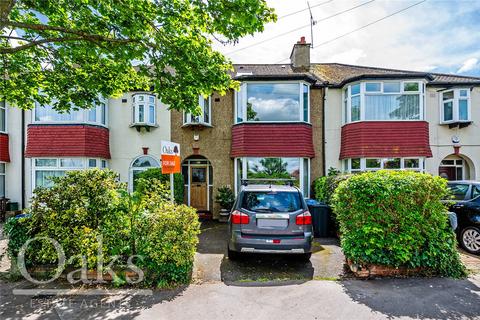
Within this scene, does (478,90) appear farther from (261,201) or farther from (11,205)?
(11,205)

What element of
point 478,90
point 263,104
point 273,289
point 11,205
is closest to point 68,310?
point 273,289

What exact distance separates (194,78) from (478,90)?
1330cm

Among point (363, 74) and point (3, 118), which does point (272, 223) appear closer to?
point (363, 74)

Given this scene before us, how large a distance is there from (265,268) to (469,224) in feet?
17.2

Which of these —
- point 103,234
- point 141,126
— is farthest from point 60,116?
point 103,234

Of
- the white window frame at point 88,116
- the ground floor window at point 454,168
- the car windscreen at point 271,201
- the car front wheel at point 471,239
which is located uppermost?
the white window frame at point 88,116

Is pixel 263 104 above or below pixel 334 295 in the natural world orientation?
above

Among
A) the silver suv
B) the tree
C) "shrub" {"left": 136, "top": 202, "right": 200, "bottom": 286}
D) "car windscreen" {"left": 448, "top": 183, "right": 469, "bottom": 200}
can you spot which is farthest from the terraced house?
"shrub" {"left": 136, "top": 202, "right": 200, "bottom": 286}

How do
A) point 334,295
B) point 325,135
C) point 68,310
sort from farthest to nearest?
point 325,135 → point 334,295 → point 68,310

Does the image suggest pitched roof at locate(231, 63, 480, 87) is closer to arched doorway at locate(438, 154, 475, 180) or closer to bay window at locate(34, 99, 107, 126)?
arched doorway at locate(438, 154, 475, 180)

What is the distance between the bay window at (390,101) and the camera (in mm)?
10219

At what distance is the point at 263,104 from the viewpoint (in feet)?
34.4

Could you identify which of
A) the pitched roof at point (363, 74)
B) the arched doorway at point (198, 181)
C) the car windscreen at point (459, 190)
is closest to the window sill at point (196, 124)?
the arched doorway at point (198, 181)

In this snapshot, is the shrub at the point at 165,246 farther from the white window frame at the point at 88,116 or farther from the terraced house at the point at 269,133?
the white window frame at the point at 88,116
